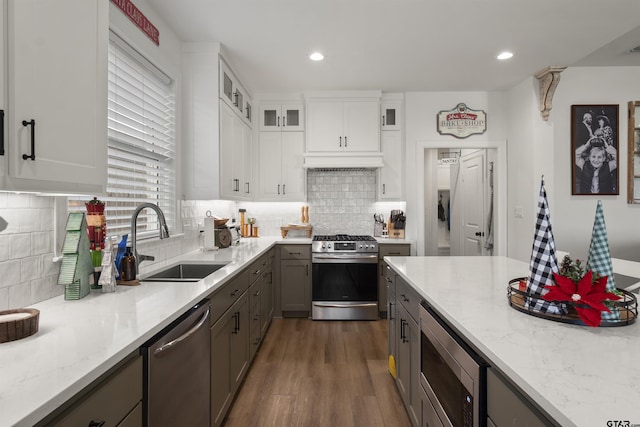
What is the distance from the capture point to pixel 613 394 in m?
0.67

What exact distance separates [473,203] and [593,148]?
4.84 feet

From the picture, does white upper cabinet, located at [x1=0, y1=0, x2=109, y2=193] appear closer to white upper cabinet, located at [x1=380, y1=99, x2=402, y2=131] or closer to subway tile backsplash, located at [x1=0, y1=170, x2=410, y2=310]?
subway tile backsplash, located at [x1=0, y1=170, x2=410, y2=310]

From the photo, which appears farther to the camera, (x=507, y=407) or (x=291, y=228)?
(x=291, y=228)

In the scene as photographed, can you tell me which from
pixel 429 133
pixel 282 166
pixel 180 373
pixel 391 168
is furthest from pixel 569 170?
pixel 180 373

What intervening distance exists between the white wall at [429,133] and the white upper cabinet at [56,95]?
11.4 ft

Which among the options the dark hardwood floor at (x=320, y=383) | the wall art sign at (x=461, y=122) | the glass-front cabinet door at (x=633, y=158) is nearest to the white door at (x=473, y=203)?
the wall art sign at (x=461, y=122)

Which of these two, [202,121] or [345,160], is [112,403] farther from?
[345,160]

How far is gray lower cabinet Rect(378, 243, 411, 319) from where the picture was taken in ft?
12.5

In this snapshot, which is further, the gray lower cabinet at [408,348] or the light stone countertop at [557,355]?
the gray lower cabinet at [408,348]

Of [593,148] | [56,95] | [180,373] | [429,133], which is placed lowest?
[180,373]

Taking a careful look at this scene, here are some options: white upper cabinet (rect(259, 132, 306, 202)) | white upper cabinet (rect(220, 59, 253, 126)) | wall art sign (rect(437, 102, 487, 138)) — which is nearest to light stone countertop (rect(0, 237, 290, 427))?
white upper cabinet (rect(220, 59, 253, 126))

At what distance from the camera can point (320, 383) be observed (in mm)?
2473

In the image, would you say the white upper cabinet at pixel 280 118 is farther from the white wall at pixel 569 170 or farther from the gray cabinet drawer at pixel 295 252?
the white wall at pixel 569 170

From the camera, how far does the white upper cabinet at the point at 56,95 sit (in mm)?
958
